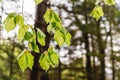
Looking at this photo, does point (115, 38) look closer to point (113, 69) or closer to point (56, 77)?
point (113, 69)

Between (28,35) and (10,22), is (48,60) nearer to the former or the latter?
(28,35)

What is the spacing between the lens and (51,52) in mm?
1627

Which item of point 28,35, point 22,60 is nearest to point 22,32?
point 28,35

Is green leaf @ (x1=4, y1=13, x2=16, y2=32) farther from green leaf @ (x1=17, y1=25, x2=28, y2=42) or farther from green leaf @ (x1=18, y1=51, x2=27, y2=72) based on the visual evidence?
green leaf @ (x1=18, y1=51, x2=27, y2=72)

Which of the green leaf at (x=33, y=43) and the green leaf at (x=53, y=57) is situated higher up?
the green leaf at (x=33, y=43)

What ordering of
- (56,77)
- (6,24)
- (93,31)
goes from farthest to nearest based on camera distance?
(56,77)
(93,31)
(6,24)

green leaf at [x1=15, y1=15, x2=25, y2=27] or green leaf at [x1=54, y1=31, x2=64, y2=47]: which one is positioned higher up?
green leaf at [x1=15, y1=15, x2=25, y2=27]

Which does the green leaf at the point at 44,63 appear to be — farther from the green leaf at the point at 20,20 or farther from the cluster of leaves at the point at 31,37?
the green leaf at the point at 20,20

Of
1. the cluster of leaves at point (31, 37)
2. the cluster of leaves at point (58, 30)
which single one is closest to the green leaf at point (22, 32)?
the cluster of leaves at point (31, 37)

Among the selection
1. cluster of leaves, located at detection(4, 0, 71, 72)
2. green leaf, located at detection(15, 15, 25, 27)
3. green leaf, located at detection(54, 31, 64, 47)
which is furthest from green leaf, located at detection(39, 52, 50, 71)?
green leaf, located at detection(15, 15, 25, 27)

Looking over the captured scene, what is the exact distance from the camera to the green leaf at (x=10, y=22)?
62.5 inches

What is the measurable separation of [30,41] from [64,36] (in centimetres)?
19

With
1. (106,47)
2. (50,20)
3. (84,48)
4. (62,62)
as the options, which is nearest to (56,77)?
(62,62)

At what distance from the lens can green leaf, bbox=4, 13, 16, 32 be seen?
1.59m
